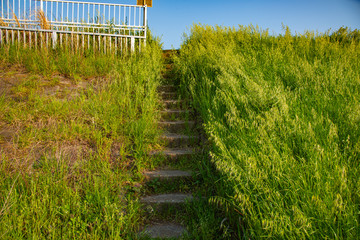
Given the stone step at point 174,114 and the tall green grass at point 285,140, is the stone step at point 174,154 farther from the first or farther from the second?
the stone step at point 174,114

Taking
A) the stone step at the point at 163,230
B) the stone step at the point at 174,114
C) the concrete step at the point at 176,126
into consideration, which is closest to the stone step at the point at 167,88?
the stone step at the point at 174,114

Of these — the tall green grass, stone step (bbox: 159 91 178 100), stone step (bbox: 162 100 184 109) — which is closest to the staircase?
stone step (bbox: 162 100 184 109)

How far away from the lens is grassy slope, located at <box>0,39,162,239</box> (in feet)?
9.18

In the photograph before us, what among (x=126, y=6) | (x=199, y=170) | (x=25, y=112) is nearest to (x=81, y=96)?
(x=25, y=112)

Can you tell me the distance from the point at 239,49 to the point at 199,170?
4.44m

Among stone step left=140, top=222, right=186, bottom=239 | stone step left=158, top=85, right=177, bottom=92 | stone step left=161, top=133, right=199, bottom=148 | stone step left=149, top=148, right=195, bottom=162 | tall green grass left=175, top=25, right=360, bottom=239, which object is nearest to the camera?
tall green grass left=175, top=25, right=360, bottom=239

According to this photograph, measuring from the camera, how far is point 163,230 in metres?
3.20

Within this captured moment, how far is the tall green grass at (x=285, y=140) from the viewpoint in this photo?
2.00 metres

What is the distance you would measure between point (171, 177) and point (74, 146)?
1567mm

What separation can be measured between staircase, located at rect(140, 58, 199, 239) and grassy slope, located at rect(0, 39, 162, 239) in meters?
0.24

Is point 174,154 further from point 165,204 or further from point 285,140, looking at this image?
point 285,140

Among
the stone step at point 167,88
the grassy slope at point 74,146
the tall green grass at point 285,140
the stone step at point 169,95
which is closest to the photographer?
the tall green grass at point 285,140

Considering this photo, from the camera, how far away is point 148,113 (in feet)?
16.7

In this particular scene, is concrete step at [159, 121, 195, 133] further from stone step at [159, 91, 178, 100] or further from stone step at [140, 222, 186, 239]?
stone step at [140, 222, 186, 239]
